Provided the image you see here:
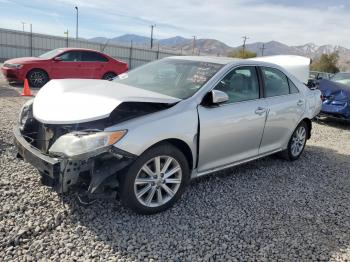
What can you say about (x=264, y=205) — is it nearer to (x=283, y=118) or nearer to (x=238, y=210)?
(x=238, y=210)

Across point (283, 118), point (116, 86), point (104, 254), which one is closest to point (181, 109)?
point (116, 86)

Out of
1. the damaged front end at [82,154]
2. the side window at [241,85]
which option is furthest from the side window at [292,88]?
the damaged front end at [82,154]

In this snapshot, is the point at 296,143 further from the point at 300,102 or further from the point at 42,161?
the point at 42,161

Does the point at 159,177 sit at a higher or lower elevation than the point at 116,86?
lower

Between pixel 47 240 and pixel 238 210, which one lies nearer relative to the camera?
pixel 47 240

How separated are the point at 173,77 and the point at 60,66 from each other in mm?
8739

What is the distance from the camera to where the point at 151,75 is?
4.47m

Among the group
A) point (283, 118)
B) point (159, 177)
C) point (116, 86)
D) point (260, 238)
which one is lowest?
point (260, 238)

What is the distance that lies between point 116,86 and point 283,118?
2486mm

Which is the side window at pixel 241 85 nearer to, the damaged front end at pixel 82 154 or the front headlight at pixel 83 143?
the damaged front end at pixel 82 154

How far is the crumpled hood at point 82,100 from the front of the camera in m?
3.13

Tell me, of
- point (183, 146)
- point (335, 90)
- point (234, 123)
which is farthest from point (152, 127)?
point (335, 90)

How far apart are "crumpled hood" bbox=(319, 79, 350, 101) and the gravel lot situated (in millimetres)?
5128

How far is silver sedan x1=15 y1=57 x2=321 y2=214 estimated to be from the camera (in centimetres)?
303
